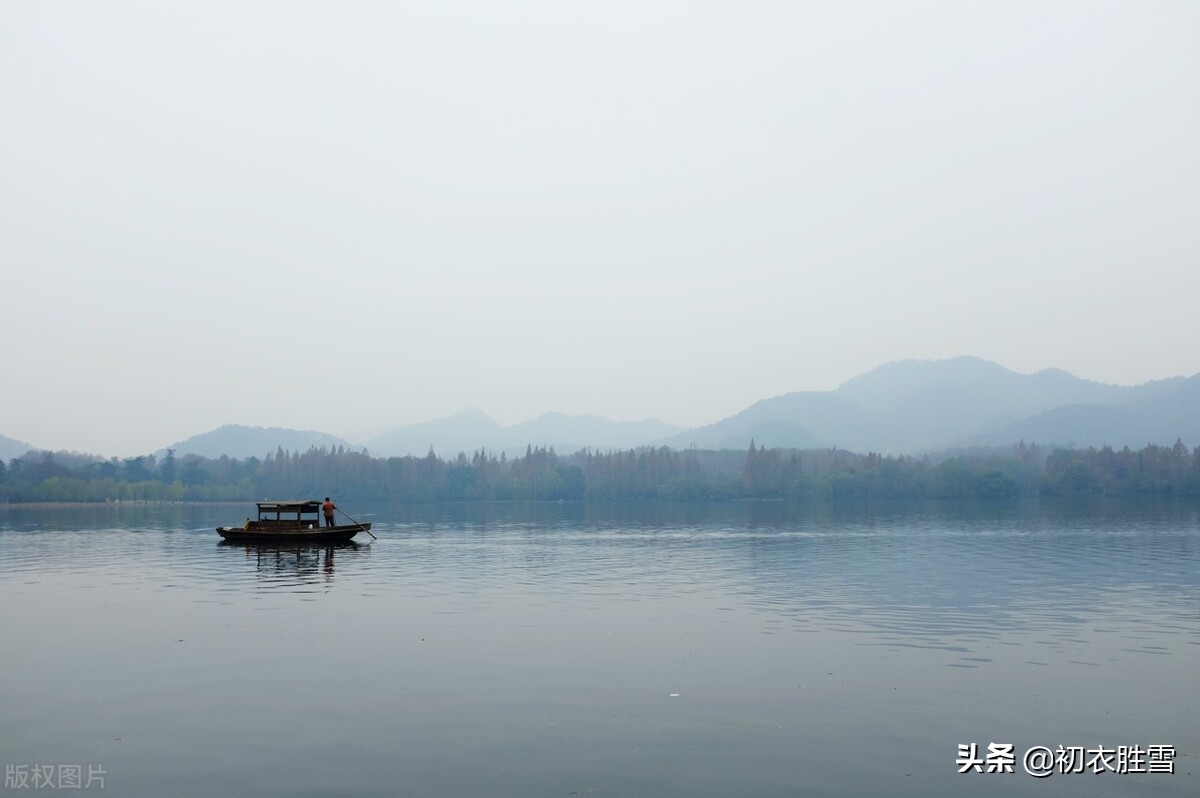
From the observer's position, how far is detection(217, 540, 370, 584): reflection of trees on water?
59.0 meters

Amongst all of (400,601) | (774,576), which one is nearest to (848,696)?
(400,601)

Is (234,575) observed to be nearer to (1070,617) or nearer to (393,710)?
(393,710)

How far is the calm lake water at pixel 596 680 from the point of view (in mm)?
18828

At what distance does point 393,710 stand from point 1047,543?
75575 mm

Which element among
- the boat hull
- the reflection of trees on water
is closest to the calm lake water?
the reflection of trees on water

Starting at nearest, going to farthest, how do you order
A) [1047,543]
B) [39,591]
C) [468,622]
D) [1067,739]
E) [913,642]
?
[1067,739]
[913,642]
[468,622]
[39,591]
[1047,543]

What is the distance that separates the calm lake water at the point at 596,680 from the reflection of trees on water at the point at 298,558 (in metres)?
1.09

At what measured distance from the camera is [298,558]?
73812mm

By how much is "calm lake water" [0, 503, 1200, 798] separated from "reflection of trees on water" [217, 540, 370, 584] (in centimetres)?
109

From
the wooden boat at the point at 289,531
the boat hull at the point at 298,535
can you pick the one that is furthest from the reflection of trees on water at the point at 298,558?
the wooden boat at the point at 289,531

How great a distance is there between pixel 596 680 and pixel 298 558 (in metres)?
52.7

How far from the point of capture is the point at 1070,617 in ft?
127

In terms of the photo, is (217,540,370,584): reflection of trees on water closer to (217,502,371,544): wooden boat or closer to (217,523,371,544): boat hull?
(217,523,371,544): boat hull

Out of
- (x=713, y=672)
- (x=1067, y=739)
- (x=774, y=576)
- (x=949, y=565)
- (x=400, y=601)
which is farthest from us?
(x=949, y=565)
